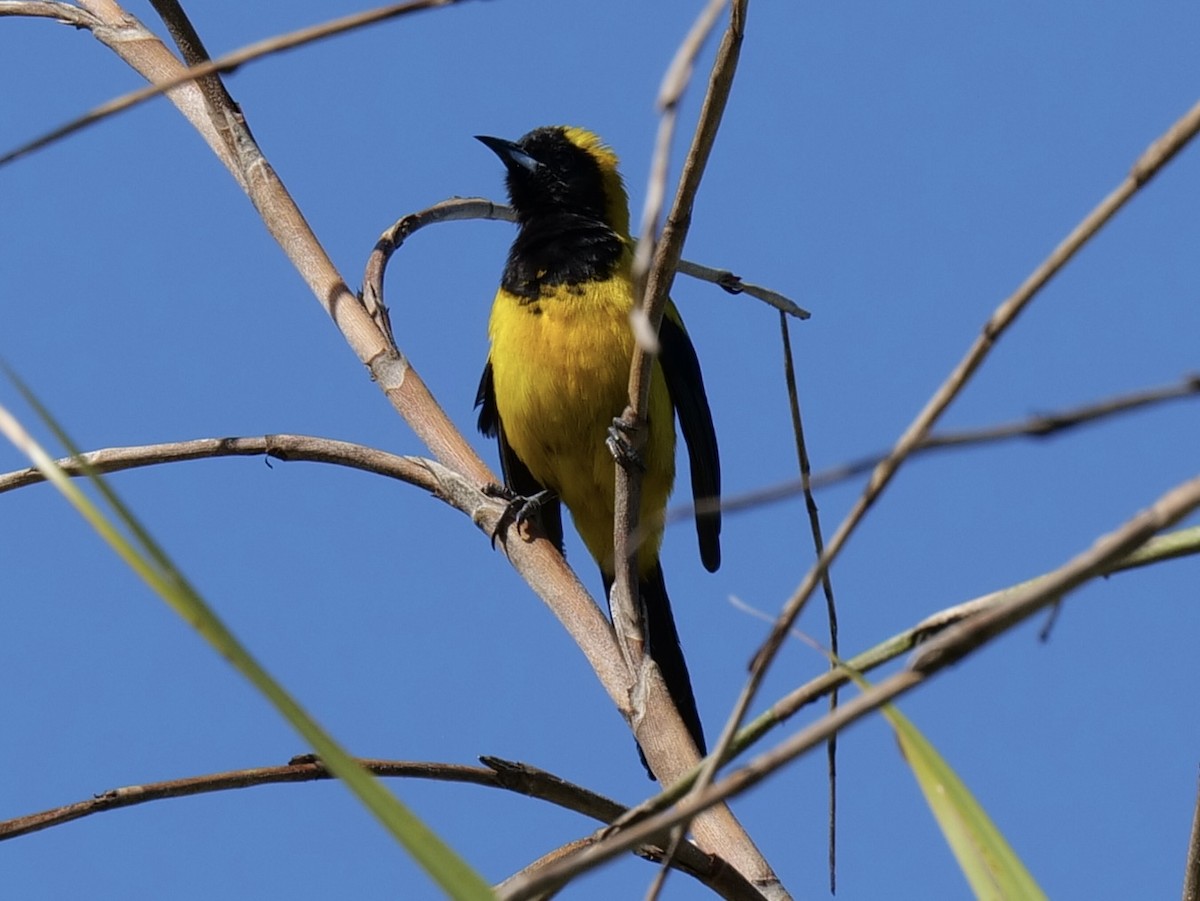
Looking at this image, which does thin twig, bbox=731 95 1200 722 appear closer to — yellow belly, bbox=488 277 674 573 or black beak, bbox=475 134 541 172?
yellow belly, bbox=488 277 674 573

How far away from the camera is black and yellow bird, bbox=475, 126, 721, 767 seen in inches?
166

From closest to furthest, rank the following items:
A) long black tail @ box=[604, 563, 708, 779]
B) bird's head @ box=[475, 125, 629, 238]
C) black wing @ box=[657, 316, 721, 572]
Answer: long black tail @ box=[604, 563, 708, 779]
black wing @ box=[657, 316, 721, 572]
bird's head @ box=[475, 125, 629, 238]

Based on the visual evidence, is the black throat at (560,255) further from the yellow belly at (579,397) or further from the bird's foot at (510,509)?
the bird's foot at (510,509)

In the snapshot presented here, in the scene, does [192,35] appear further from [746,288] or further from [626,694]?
[626,694]

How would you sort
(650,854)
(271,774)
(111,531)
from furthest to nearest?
1. (650,854)
2. (271,774)
3. (111,531)

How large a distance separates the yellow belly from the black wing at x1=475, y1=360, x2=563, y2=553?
0.08 metres

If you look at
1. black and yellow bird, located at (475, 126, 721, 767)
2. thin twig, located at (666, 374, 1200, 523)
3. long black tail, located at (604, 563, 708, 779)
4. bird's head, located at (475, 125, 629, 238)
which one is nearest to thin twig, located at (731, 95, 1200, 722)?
thin twig, located at (666, 374, 1200, 523)

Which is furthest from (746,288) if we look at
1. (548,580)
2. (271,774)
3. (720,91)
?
(271,774)

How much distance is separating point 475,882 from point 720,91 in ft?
3.42

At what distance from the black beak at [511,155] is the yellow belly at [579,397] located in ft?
2.33

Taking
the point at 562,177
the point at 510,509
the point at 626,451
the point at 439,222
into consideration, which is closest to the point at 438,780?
the point at 626,451

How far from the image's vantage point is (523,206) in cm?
496

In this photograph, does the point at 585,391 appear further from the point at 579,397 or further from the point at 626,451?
the point at 626,451

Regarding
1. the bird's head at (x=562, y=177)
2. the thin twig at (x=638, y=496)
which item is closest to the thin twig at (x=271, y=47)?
the thin twig at (x=638, y=496)
